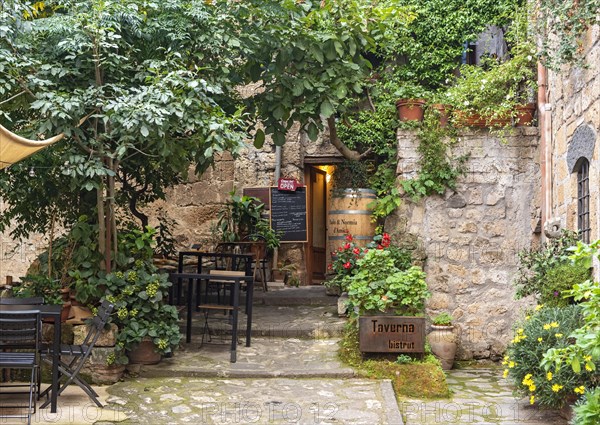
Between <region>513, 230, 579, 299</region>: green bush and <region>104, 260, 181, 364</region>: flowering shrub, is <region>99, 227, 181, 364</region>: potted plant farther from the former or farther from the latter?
<region>513, 230, 579, 299</region>: green bush

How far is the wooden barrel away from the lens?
8.90 metres

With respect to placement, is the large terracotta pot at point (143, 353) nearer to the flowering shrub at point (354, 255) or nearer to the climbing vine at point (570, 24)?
the flowering shrub at point (354, 255)

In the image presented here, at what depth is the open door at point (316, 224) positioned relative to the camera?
11.4m

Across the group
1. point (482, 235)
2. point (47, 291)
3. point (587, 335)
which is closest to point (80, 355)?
point (47, 291)

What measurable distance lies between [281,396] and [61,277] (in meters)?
2.49

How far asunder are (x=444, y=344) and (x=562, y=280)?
6.03 ft

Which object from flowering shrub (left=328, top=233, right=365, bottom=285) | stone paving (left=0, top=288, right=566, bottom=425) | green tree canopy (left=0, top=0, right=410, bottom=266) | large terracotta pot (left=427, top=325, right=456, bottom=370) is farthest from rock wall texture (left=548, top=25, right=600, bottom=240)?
flowering shrub (left=328, top=233, right=365, bottom=285)

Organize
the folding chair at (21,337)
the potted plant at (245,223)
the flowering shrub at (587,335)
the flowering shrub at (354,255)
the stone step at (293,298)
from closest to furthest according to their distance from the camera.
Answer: the flowering shrub at (587,335) → the folding chair at (21,337) → the flowering shrub at (354,255) → the stone step at (293,298) → the potted plant at (245,223)

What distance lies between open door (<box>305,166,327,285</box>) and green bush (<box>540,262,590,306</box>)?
512 centimetres

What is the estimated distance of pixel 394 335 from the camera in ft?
23.1

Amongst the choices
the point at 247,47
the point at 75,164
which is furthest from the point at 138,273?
the point at 247,47

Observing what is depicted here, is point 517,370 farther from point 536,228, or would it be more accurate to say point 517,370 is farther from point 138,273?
point 138,273

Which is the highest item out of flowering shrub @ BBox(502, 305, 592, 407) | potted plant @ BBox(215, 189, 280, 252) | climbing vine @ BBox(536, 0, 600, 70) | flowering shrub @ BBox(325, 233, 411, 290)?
climbing vine @ BBox(536, 0, 600, 70)

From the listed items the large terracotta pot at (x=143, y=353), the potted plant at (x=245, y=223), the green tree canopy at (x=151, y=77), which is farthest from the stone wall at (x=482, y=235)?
the large terracotta pot at (x=143, y=353)
